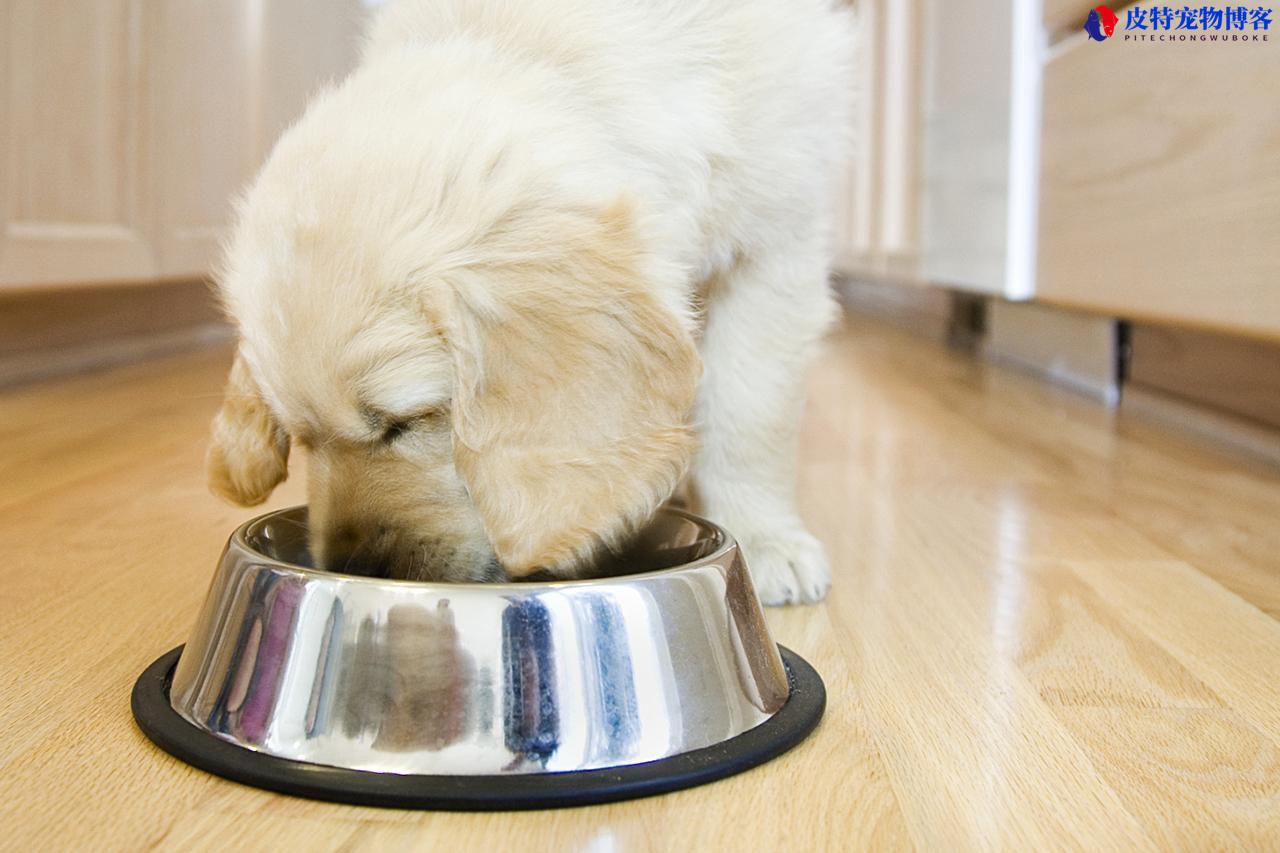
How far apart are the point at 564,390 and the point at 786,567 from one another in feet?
1.70

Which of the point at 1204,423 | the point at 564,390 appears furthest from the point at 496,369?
the point at 1204,423

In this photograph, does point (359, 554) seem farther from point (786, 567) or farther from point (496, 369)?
point (786, 567)

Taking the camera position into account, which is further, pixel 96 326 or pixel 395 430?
pixel 96 326

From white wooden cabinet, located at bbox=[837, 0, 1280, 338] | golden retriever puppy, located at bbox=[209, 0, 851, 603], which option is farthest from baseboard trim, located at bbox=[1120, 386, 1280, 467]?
golden retriever puppy, located at bbox=[209, 0, 851, 603]

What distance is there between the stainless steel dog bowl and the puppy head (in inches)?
5.1

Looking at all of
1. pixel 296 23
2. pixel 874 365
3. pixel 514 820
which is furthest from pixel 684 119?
pixel 296 23

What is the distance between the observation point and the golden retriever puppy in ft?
3.65

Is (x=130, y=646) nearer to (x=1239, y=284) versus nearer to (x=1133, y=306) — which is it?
(x=1239, y=284)

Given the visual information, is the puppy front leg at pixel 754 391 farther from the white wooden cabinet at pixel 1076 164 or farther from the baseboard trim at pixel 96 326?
the baseboard trim at pixel 96 326

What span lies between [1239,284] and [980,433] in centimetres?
79

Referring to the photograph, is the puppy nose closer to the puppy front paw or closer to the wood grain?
the puppy front paw

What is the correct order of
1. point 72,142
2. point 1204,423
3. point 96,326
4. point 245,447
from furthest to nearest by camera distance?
point 96,326, point 72,142, point 1204,423, point 245,447

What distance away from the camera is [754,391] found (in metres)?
1.63

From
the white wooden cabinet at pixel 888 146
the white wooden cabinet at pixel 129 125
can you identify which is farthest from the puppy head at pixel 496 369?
the white wooden cabinet at pixel 888 146
